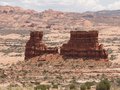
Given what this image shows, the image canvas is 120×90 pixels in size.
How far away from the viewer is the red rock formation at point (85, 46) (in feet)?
226

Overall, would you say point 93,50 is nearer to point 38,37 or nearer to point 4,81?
point 38,37

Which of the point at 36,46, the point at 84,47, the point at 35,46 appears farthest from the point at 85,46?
the point at 35,46

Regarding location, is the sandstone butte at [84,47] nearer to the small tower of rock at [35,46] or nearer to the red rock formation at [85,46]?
the red rock formation at [85,46]

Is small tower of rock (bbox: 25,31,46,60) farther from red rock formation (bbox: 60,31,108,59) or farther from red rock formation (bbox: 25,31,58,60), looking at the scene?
red rock formation (bbox: 60,31,108,59)

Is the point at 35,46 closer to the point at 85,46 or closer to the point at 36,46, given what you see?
the point at 36,46

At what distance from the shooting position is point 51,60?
229ft

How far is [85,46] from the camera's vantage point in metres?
69.1

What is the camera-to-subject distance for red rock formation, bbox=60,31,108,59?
6881 cm

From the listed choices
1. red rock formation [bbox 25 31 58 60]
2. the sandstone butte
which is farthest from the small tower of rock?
the sandstone butte

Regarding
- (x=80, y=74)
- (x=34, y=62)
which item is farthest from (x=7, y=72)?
(x=80, y=74)

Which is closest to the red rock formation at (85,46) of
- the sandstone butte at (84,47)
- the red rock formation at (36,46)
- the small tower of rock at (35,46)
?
the sandstone butte at (84,47)

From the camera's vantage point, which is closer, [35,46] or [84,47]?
[84,47]

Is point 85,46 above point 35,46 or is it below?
above

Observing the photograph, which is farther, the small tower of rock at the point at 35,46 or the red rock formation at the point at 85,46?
the small tower of rock at the point at 35,46
